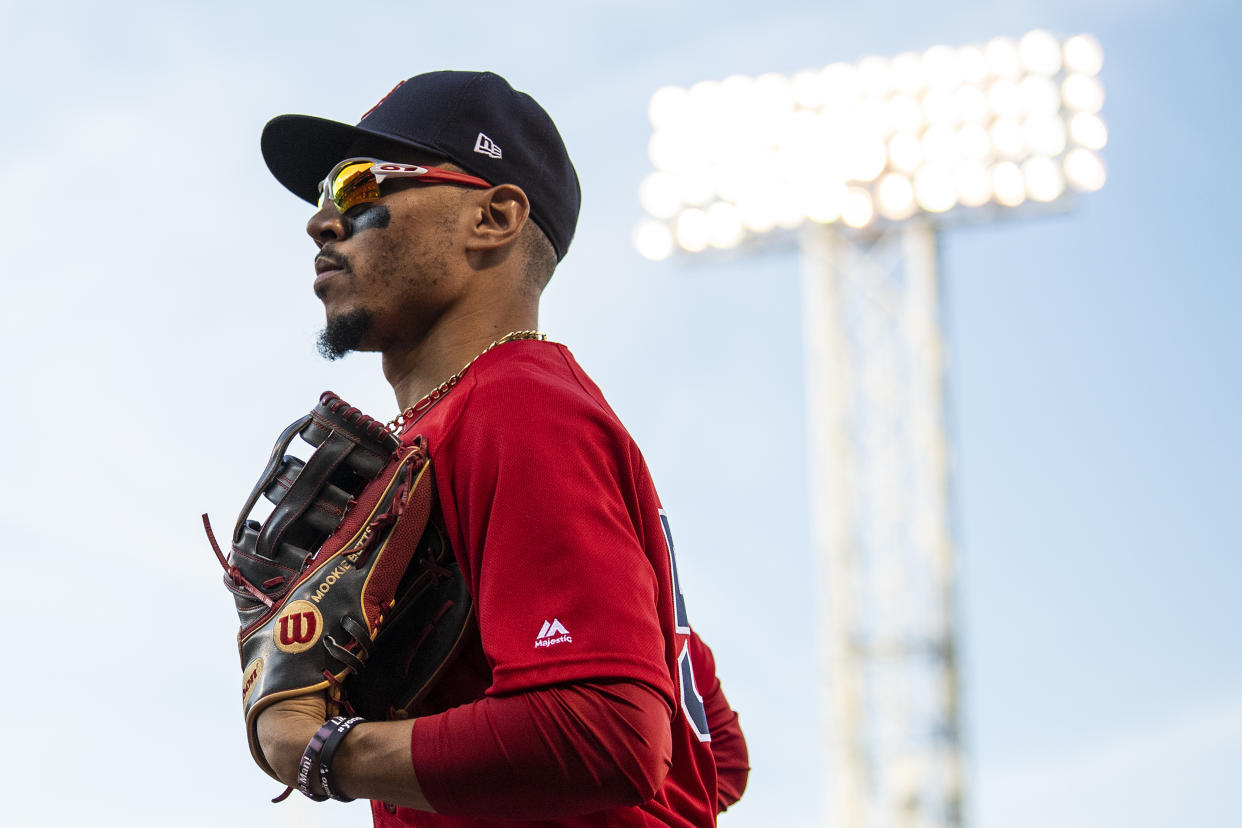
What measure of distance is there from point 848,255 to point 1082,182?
2638mm

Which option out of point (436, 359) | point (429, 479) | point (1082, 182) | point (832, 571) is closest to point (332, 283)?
point (436, 359)

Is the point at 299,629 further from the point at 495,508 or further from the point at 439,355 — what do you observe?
the point at 439,355

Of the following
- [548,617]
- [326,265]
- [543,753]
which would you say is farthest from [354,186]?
[543,753]

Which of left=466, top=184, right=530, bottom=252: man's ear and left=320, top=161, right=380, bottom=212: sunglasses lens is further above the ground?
left=320, top=161, right=380, bottom=212: sunglasses lens

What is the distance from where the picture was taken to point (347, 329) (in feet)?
8.38

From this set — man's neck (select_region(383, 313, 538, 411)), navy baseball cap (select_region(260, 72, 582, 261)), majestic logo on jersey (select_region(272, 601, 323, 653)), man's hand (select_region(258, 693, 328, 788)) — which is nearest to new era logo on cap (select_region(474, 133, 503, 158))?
navy baseball cap (select_region(260, 72, 582, 261))

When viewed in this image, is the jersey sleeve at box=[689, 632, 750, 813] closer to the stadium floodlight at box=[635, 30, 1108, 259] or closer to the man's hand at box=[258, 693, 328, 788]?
the man's hand at box=[258, 693, 328, 788]

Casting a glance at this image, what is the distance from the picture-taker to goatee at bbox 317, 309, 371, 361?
8.36 ft

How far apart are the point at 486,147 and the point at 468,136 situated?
0.04 meters

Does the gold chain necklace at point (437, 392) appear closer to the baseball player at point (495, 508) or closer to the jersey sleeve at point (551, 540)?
the baseball player at point (495, 508)

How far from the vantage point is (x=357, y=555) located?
6.88ft

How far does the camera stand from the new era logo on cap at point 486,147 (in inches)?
104

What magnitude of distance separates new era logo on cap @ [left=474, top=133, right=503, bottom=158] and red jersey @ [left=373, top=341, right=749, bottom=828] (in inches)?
21.1

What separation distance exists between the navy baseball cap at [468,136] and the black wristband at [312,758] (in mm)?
1088
